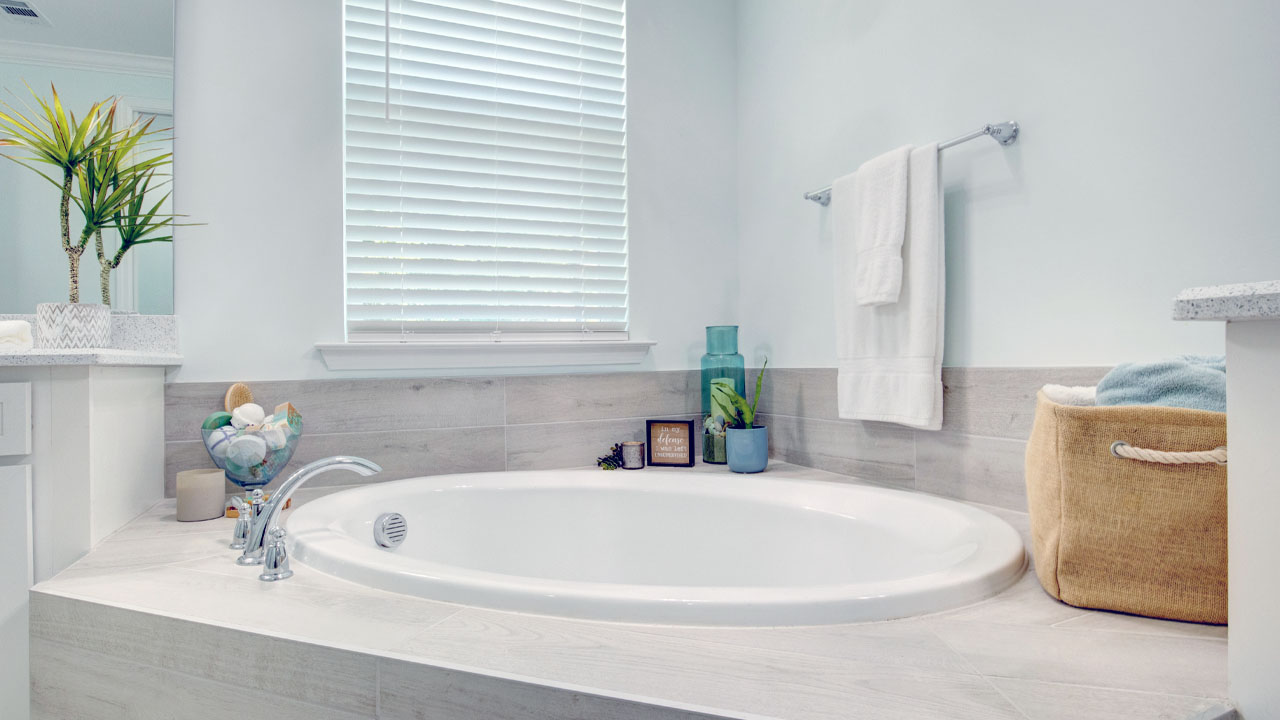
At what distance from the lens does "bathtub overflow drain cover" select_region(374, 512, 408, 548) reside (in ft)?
5.02

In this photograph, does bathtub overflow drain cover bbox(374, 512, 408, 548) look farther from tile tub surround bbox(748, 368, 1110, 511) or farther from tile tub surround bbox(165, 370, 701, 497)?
tile tub surround bbox(748, 368, 1110, 511)

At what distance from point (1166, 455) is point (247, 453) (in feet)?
5.69

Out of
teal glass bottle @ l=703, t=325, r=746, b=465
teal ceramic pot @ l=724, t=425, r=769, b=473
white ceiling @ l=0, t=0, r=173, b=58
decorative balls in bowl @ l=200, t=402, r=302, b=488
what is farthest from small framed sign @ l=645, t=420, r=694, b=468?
white ceiling @ l=0, t=0, r=173, b=58

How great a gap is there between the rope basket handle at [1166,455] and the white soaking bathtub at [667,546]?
0.78 feet

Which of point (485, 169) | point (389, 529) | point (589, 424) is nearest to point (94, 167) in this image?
point (485, 169)

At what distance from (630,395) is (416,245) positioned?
0.82 meters

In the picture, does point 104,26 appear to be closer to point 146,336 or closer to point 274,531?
point 146,336

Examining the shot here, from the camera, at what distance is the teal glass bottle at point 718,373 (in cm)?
216

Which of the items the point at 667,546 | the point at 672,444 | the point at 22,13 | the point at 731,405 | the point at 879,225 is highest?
the point at 22,13

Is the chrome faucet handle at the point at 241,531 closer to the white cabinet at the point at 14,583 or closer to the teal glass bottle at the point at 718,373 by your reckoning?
the white cabinet at the point at 14,583

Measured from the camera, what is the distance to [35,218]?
5.43ft

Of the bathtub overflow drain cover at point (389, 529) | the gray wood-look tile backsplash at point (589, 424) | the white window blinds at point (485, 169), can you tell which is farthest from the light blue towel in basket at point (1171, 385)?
the white window blinds at point (485, 169)

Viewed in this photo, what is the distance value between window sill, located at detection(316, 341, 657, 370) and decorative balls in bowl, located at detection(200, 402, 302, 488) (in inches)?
Answer: 11.3

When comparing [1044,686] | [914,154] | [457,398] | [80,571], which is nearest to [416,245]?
[457,398]
